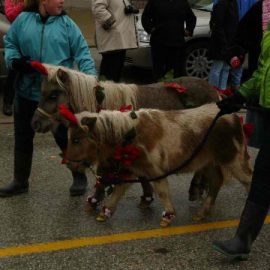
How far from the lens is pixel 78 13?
18.1 meters

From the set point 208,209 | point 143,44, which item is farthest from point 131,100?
point 143,44

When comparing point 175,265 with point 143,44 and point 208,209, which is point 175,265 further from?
point 143,44

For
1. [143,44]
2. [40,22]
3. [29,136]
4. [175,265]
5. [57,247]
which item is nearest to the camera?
[175,265]

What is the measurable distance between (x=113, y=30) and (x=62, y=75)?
3.94 metres

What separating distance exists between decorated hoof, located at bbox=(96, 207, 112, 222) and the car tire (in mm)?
6215

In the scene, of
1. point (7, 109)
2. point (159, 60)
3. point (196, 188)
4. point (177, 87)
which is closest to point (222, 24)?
point (159, 60)

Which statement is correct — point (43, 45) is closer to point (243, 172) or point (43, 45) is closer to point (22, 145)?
point (22, 145)

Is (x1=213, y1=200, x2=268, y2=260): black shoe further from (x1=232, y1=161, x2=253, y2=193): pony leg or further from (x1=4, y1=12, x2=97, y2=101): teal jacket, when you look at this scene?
(x1=4, y1=12, x2=97, y2=101): teal jacket

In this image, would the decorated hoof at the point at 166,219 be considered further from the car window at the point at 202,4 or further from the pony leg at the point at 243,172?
the car window at the point at 202,4

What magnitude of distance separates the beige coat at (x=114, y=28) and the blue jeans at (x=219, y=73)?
51.0 inches

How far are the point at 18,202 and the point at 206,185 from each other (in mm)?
1682

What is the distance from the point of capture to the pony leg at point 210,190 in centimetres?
538

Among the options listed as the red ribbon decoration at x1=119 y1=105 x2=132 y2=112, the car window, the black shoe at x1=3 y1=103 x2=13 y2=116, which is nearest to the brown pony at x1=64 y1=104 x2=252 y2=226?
the red ribbon decoration at x1=119 y1=105 x2=132 y2=112

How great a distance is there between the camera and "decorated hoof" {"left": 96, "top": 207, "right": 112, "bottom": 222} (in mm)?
5258
